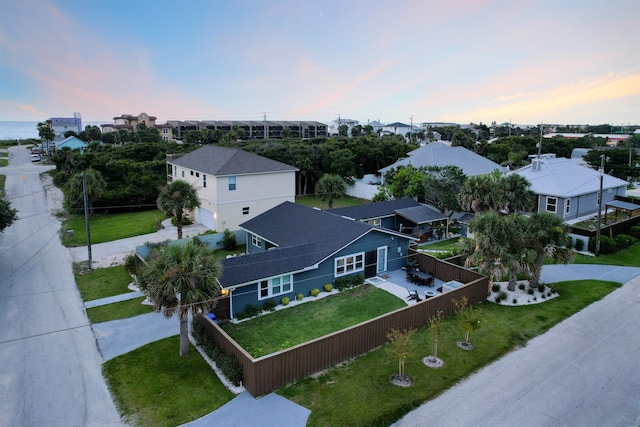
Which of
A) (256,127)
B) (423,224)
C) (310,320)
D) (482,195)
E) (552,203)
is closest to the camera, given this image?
(310,320)

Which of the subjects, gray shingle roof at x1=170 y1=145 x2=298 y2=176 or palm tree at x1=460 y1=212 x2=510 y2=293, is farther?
gray shingle roof at x1=170 y1=145 x2=298 y2=176

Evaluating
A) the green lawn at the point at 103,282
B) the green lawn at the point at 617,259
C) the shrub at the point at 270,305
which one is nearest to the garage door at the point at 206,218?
the green lawn at the point at 103,282

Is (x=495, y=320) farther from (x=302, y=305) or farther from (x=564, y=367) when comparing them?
(x=302, y=305)

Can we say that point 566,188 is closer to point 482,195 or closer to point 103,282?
point 482,195

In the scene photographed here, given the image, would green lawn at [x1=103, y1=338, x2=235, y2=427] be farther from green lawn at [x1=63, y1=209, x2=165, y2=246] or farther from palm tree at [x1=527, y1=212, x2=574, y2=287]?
green lawn at [x1=63, y1=209, x2=165, y2=246]

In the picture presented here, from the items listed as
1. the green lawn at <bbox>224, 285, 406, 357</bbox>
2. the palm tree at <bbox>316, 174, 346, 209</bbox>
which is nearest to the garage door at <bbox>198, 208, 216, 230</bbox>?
the palm tree at <bbox>316, 174, 346, 209</bbox>

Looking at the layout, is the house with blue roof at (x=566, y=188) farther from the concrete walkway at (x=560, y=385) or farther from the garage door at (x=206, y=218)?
the garage door at (x=206, y=218)

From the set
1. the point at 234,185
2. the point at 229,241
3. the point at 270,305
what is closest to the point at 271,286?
the point at 270,305
